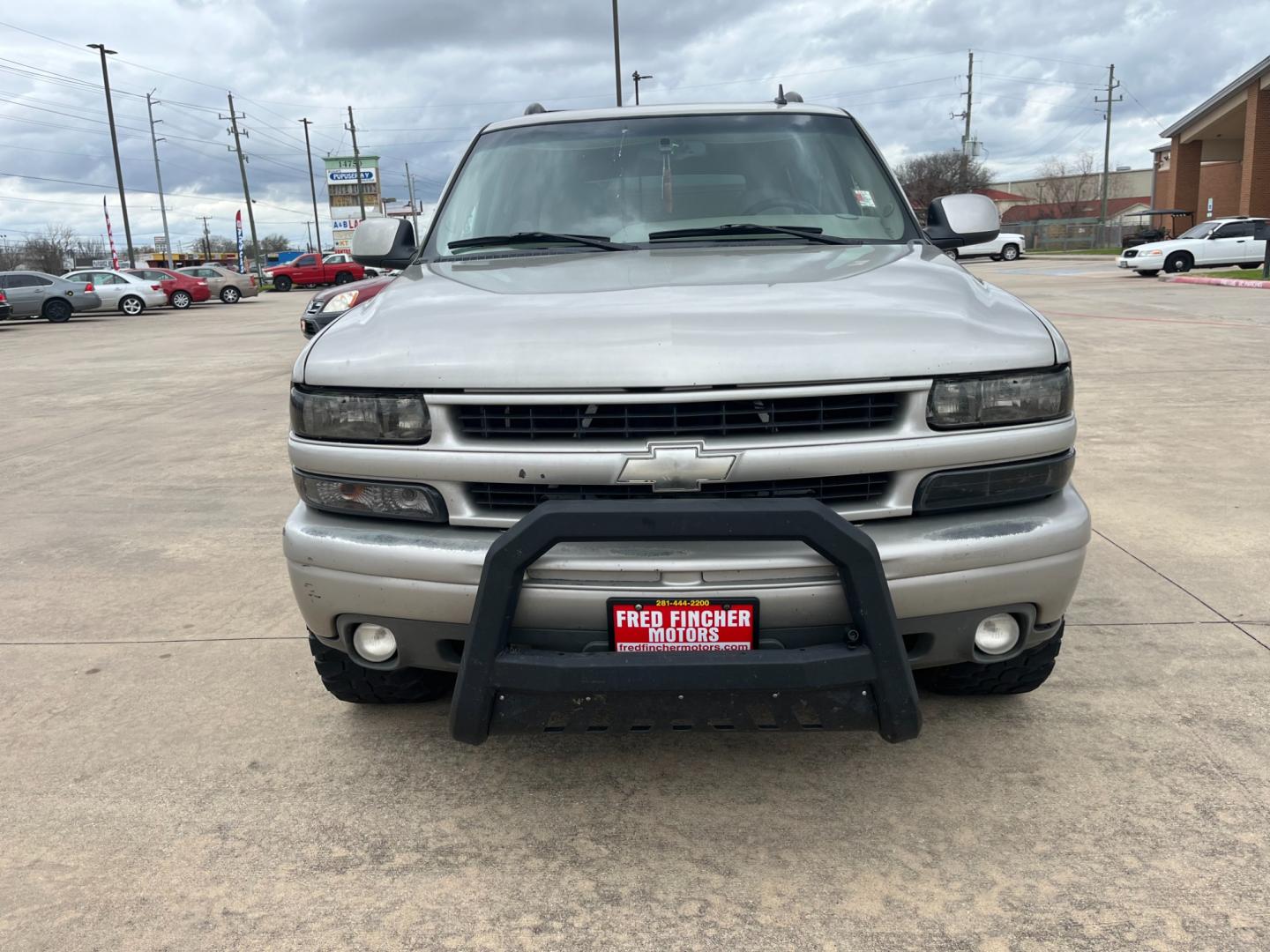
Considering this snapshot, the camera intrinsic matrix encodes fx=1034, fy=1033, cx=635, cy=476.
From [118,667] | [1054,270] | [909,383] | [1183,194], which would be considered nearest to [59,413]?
[118,667]

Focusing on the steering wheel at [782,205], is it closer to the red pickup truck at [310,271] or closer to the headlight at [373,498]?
the headlight at [373,498]

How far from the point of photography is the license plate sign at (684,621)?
2227 millimetres

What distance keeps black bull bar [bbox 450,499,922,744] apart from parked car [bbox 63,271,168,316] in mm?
30791

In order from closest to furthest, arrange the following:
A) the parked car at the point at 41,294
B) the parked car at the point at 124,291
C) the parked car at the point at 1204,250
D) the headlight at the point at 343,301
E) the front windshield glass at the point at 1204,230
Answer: the headlight at the point at 343,301
the parked car at the point at 41,294
the parked car at the point at 1204,250
the front windshield glass at the point at 1204,230
the parked car at the point at 124,291

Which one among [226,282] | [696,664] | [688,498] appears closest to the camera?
[696,664]

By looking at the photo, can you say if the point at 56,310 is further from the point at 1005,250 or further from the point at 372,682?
the point at 1005,250

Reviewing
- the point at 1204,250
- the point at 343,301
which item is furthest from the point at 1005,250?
the point at 343,301

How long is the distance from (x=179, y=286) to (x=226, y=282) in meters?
2.37

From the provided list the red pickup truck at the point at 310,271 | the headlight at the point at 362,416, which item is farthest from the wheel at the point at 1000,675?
the red pickup truck at the point at 310,271

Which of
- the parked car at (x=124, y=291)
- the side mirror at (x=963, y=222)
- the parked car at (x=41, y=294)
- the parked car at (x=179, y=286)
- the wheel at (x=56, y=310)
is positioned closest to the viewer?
the side mirror at (x=963, y=222)

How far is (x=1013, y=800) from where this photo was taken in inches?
103

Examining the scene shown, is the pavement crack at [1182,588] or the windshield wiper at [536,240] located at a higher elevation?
the windshield wiper at [536,240]

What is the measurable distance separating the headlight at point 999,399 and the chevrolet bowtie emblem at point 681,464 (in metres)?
0.50

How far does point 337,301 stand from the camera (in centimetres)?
1130
